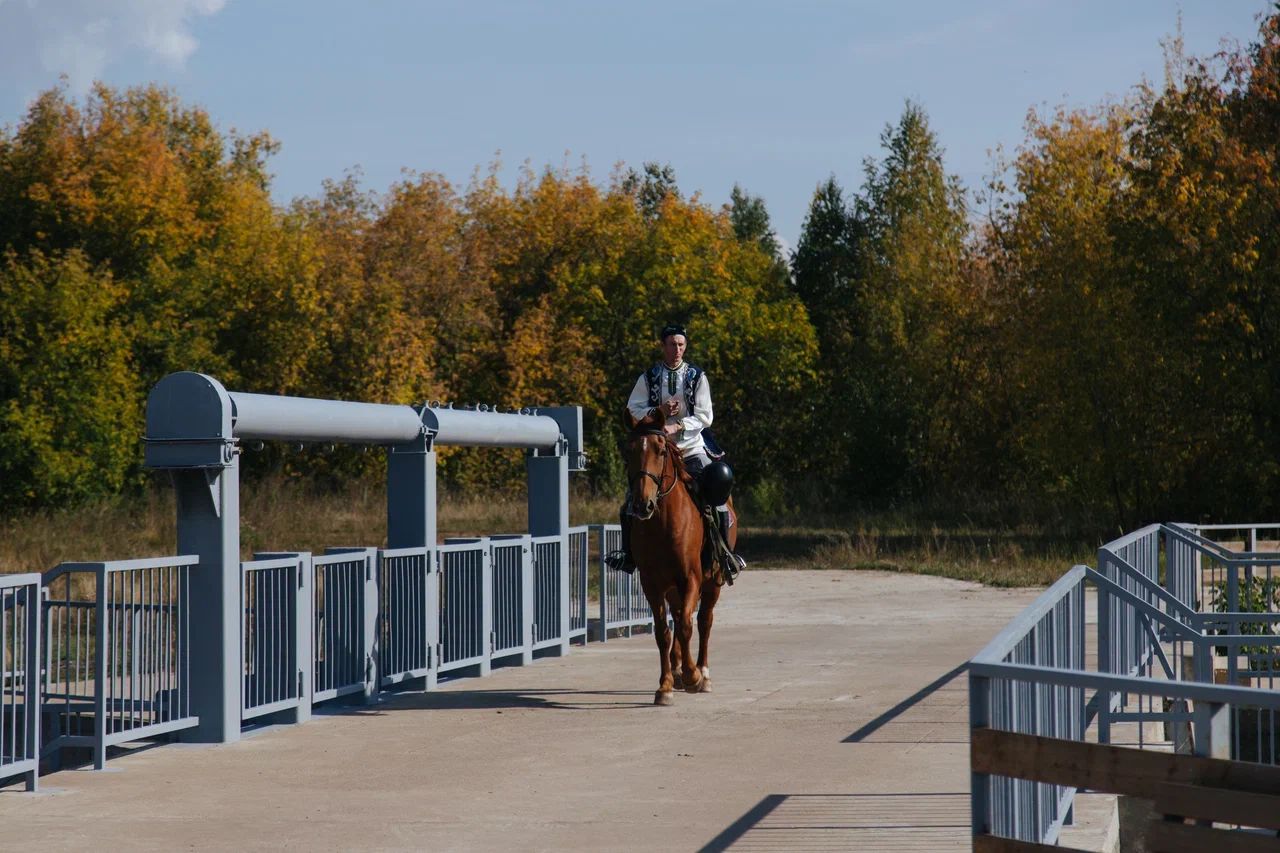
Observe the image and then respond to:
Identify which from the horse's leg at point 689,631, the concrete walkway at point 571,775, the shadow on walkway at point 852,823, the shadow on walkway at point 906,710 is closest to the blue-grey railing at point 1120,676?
the shadow on walkway at point 852,823

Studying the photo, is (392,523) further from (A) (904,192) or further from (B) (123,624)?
(A) (904,192)

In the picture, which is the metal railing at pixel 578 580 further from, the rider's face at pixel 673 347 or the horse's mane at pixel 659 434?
the horse's mane at pixel 659 434

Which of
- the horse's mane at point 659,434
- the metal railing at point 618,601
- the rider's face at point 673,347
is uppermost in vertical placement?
the rider's face at point 673,347

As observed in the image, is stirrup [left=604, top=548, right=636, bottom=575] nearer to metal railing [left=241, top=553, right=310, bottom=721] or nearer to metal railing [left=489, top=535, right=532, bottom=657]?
metal railing [left=489, top=535, right=532, bottom=657]

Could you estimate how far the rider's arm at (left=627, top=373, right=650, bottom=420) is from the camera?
514 inches

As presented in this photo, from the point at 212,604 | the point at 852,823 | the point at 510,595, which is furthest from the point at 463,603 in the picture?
the point at 852,823

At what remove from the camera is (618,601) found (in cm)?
1905

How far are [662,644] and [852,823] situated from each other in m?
5.05

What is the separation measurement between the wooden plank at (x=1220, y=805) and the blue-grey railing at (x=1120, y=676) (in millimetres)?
142

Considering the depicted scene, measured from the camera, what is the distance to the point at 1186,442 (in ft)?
111

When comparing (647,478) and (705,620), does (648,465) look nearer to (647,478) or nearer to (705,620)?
(647,478)

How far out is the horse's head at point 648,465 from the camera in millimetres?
12234

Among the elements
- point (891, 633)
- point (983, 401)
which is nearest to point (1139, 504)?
point (983, 401)

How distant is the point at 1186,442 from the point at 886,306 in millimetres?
26204
